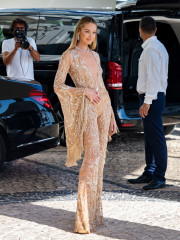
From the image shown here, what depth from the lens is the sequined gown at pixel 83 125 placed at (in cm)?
479

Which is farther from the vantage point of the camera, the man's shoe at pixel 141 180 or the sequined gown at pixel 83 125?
the man's shoe at pixel 141 180

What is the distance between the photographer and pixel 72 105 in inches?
190

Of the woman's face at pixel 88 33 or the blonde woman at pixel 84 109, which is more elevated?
the woman's face at pixel 88 33

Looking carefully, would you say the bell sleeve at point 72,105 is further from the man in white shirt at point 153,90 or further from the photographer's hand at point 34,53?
the photographer's hand at point 34,53

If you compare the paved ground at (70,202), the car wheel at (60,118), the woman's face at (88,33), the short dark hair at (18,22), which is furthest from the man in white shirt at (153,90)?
the car wheel at (60,118)

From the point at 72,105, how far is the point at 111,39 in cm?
361

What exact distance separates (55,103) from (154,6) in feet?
6.44

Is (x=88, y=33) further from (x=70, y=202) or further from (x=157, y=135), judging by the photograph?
(x=157, y=135)

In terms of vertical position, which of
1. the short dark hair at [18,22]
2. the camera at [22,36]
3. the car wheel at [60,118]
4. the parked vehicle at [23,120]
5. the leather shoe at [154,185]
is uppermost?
the short dark hair at [18,22]

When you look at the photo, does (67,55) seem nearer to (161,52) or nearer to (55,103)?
(161,52)

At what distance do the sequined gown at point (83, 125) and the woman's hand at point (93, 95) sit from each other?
33 mm

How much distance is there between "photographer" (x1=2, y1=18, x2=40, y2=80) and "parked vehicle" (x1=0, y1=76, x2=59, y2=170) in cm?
91

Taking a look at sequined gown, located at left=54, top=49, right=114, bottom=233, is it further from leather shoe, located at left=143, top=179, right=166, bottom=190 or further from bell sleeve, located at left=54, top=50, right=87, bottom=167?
leather shoe, located at left=143, top=179, right=166, bottom=190

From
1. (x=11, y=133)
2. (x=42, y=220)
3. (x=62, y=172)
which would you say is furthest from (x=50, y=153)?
(x=42, y=220)
